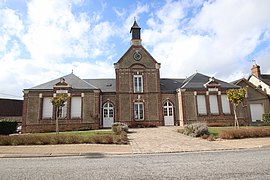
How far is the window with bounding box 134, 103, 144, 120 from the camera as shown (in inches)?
941

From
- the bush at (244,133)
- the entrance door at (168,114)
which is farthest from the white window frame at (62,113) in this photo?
the bush at (244,133)

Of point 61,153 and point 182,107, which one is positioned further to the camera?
point 182,107

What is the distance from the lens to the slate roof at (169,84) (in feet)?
84.2

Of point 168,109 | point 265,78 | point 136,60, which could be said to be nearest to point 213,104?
point 168,109

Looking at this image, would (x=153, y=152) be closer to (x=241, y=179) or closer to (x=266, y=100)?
(x=241, y=179)

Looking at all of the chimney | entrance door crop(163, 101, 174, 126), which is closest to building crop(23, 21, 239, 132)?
entrance door crop(163, 101, 174, 126)

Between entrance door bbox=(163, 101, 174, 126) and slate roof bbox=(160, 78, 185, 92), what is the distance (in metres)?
1.79

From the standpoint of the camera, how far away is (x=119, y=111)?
23688 millimetres

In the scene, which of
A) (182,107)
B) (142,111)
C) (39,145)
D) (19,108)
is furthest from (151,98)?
(19,108)

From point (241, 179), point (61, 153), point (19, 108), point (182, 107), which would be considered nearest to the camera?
point (241, 179)

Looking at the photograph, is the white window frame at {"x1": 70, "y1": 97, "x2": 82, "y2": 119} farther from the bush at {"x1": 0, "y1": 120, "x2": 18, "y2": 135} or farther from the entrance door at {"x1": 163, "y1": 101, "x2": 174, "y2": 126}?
the entrance door at {"x1": 163, "y1": 101, "x2": 174, "y2": 126}

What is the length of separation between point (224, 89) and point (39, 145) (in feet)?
68.0

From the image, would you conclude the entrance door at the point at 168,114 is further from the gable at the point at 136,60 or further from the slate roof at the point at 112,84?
the gable at the point at 136,60

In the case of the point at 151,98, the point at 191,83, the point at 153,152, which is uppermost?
the point at 191,83
